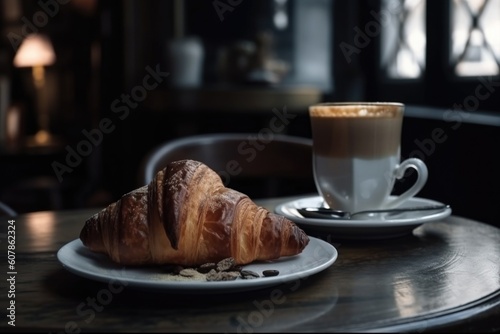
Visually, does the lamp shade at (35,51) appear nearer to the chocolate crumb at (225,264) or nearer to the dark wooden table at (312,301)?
the dark wooden table at (312,301)

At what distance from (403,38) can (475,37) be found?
509 mm

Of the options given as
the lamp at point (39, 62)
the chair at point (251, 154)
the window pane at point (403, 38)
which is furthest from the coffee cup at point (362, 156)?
the lamp at point (39, 62)

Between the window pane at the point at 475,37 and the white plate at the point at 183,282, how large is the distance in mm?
1430

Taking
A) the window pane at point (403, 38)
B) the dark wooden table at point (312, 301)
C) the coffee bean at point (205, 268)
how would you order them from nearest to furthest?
the dark wooden table at point (312, 301) → the coffee bean at point (205, 268) → the window pane at point (403, 38)

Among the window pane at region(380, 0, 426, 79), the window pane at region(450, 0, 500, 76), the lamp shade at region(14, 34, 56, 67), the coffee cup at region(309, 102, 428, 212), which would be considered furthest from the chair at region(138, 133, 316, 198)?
the lamp shade at region(14, 34, 56, 67)

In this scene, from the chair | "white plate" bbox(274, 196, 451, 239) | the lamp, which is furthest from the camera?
the lamp

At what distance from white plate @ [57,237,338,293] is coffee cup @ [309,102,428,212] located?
0.24m

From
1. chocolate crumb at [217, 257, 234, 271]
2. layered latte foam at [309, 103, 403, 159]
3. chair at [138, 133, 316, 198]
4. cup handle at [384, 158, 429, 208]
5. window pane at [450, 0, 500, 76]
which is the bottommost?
chair at [138, 133, 316, 198]

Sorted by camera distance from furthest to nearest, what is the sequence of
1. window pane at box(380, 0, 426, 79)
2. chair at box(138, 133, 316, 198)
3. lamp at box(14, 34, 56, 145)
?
lamp at box(14, 34, 56, 145) < window pane at box(380, 0, 426, 79) < chair at box(138, 133, 316, 198)

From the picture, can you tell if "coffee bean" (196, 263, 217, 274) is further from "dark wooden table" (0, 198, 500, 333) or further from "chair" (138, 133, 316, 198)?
"chair" (138, 133, 316, 198)

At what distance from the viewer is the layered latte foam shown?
3.32 ft

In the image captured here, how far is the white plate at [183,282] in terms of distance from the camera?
625 mm

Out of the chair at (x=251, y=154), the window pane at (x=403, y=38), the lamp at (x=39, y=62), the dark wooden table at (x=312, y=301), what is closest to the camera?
the dark wooden table at (x=312, y=301)

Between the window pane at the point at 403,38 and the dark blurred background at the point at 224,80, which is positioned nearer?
the dark blurred background at the point at 224,80
